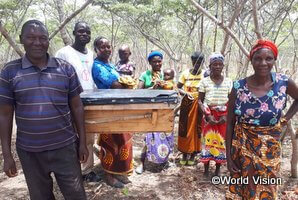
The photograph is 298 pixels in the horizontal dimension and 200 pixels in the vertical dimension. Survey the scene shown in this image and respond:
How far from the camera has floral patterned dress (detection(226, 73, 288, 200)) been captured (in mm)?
2049

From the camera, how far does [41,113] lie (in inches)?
78.1

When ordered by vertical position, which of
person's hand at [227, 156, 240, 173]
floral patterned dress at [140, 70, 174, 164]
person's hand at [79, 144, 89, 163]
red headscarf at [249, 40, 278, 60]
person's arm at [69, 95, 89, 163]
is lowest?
floral patterned dress at [140, 70, 174, 164]

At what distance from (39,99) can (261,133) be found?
4.99 ft

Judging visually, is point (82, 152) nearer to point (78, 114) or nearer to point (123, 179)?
point (78, 114)

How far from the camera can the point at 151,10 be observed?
1077 cm

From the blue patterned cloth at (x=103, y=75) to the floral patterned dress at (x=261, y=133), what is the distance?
50.7 inches

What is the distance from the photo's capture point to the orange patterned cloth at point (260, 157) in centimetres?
208

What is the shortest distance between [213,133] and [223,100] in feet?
1.31

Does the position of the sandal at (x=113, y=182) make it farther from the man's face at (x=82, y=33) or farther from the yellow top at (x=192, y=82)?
the man's face at (x=82, y=33)

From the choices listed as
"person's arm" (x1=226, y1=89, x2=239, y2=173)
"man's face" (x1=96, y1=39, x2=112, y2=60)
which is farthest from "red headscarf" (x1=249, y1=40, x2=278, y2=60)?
"man's face" (x1=96, y1=39, x2=112, y2=60)

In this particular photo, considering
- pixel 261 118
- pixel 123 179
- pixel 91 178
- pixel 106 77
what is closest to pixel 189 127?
pixel 123 179

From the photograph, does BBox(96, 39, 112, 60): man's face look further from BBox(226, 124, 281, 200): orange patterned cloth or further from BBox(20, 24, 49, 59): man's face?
BBox(226, 124, 281, 200): orange patterned cloth

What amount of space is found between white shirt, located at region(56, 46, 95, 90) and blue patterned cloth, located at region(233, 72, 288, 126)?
61.0 inches

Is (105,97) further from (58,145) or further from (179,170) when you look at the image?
(179,170)
